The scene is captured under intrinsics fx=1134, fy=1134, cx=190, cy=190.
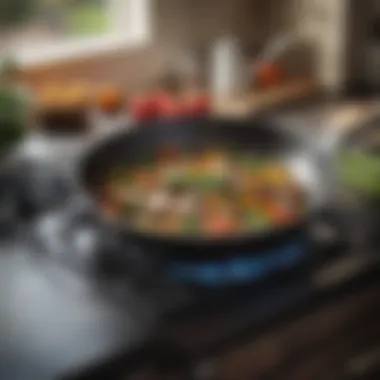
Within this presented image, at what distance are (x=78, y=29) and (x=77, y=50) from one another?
0.19 feet

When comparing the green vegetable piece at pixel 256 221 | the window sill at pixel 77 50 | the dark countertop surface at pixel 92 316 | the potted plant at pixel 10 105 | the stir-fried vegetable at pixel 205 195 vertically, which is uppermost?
the window sill at pixel 77 50

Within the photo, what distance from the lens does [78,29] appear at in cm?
228

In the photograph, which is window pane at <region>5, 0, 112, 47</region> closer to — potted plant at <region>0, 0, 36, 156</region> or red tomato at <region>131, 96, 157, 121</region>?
potted plant at <region>0, 0, 36, 156</region>

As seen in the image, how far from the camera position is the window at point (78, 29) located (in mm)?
2217

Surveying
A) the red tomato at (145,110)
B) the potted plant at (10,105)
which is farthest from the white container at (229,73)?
the potted plant at (10,105)

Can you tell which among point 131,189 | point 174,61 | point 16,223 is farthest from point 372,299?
point 174,61

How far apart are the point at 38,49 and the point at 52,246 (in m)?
0.68

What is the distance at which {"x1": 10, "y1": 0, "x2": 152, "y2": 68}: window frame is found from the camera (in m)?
Result: 2.21

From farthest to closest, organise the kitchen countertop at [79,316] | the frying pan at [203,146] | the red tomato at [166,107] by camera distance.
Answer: the red tomato at [166,107]
the frying pan at [203,146]
the kitchen countertop at [79,316]

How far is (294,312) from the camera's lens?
1.58m

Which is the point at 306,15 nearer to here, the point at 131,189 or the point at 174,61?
the point at 174,61

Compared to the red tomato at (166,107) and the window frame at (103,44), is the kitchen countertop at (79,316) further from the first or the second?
the window frame at (103,44)

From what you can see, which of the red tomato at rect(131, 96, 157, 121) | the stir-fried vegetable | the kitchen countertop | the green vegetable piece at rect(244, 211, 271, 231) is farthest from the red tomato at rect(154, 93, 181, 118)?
the kitchen countertop

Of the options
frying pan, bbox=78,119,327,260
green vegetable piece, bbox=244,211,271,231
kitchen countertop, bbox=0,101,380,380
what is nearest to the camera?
kitchen countertop, bbox=0,101,380,380
